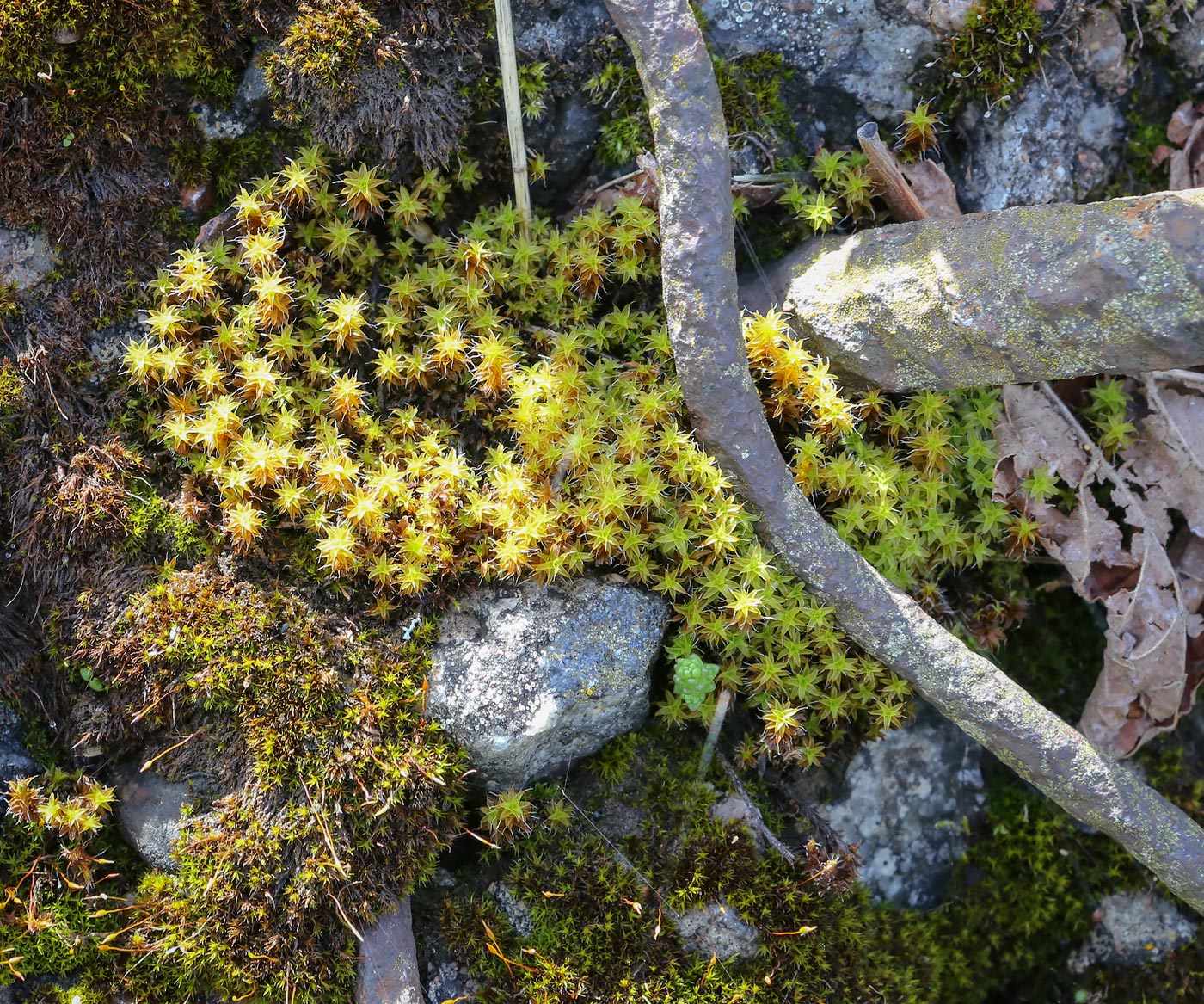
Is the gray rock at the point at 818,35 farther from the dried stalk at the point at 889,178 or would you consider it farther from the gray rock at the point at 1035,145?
the gray rock at the point at 1035,145

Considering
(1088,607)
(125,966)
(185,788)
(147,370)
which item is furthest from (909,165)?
(125,966)

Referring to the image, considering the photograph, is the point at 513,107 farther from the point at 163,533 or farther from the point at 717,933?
the point at 717,933

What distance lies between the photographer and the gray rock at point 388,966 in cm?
366

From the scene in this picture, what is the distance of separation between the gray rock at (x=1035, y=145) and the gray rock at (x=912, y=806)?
255 centimetres

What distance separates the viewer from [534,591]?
3.97m

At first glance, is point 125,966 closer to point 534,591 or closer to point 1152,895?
point 534,591

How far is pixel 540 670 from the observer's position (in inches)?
151

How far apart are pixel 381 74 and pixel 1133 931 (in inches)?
210

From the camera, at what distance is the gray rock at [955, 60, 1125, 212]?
441 cm

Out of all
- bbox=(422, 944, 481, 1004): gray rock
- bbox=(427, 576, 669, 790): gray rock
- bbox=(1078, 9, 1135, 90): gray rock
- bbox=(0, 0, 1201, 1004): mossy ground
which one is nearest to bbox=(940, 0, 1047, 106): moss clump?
bbox=(0, 0, 1201, 1004): mossy ground

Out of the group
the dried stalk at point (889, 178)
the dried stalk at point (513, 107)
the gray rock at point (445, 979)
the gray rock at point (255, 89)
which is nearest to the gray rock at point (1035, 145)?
the dried stalk at point (889, 178)

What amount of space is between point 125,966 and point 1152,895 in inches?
186

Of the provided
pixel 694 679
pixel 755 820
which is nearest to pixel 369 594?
pixel 694 679

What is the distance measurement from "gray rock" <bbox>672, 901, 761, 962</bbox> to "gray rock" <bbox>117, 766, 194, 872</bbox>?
83.6 inches
